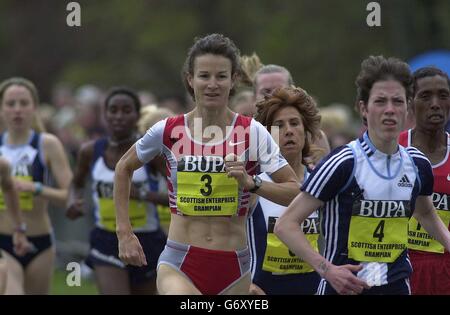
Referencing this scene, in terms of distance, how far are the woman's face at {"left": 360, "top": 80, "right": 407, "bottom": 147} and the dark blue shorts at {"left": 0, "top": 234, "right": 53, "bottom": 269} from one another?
5039 mm

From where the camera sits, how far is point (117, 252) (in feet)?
33.6

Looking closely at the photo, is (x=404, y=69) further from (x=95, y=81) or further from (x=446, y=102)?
(x=95, y=81)

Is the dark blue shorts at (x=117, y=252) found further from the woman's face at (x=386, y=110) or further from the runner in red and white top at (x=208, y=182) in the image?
the woman's face at (x=386, y=110)

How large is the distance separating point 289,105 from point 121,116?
2.78m

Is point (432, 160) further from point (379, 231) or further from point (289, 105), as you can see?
point (379, 231)

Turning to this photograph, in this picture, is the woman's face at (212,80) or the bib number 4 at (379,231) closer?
the bib number 4 at (379,231)

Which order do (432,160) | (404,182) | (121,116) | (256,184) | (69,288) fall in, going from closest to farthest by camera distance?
(404,182) → (256,184) → (432,160) → (121,116) → (69,288)

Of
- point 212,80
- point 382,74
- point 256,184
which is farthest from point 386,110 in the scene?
point 212,80

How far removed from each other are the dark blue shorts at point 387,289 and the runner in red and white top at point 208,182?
638 mm

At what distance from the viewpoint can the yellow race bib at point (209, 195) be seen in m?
6.95

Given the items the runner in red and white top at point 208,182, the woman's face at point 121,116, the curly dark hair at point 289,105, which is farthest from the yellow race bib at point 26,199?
the runner in red and white top at point 208,182

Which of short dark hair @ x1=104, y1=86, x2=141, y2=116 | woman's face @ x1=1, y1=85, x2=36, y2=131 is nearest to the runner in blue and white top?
short dark hair @ x1=104, y1=86, x2=141, y2=116

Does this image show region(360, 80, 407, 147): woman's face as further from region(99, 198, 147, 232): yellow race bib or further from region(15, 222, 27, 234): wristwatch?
region(15, 222, 27, 234): wristwatch
